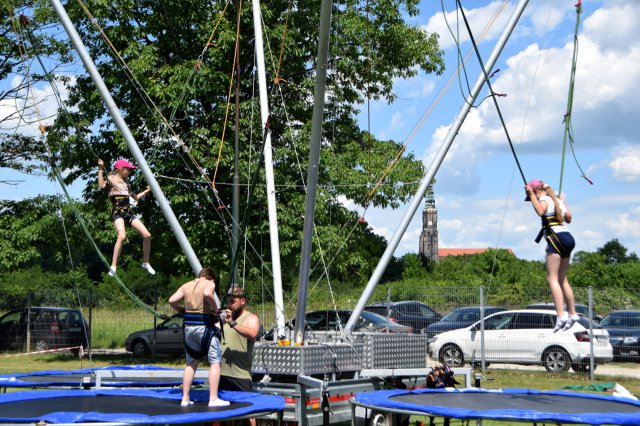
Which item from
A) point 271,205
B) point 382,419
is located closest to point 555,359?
point 271,205

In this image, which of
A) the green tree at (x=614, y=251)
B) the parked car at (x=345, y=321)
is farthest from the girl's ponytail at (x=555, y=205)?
the green tree at (x=614, y=251)

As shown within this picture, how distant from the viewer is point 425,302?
59.4 ft

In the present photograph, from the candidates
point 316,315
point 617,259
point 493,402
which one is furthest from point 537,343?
point 617,259

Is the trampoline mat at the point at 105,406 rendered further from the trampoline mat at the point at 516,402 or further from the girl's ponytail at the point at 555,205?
the girl's ponytail at the point at 555,205

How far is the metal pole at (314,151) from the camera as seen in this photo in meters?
7.73

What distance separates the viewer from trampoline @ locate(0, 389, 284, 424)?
21.8 ft

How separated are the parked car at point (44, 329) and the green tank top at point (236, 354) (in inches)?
485

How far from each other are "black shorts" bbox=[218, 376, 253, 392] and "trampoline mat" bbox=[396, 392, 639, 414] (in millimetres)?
1381

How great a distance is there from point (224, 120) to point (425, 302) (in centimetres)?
575

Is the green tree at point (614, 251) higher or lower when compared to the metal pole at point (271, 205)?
higher

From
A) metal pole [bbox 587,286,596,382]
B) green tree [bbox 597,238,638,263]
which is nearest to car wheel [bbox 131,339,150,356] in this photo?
metal pole [bbox 587,286,596,382]

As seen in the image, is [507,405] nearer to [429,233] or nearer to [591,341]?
[591,341]

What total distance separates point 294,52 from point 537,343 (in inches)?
289

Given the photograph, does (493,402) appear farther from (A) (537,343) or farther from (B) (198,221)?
(B) (198,221)
